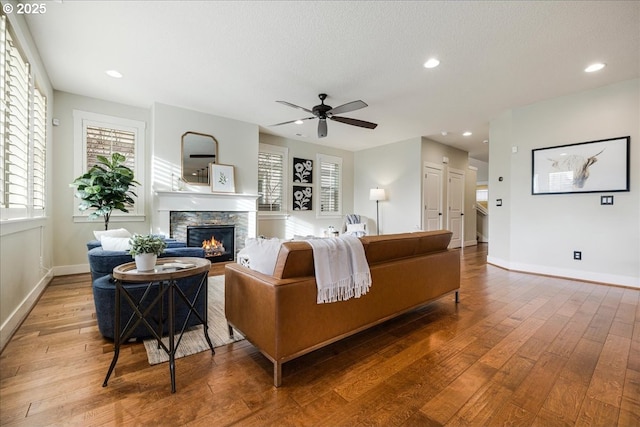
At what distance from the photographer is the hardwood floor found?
53.5 inches

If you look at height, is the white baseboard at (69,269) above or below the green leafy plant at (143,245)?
below

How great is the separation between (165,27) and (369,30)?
1918 millimetres

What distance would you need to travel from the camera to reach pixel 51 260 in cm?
386

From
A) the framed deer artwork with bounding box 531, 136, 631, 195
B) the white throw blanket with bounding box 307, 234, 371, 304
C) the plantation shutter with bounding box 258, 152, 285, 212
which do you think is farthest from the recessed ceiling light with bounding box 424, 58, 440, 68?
the plantation shutter with bounding box 258, 152, 285, 212

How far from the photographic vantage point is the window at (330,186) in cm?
710

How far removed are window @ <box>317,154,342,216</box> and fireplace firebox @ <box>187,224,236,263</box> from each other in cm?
257

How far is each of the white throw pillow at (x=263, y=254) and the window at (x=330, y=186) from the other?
5056 mm

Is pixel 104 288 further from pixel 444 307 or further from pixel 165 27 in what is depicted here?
pixel 444 307

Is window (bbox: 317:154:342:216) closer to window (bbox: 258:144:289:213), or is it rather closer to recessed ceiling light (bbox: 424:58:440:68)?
window (bbox: 258:144:289:213)

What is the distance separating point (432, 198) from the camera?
643cm

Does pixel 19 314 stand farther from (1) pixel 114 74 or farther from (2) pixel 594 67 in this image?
(2) pixel 594 67

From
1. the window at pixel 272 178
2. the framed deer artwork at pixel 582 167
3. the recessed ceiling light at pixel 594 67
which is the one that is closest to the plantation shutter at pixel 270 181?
the window at pixel 272 178

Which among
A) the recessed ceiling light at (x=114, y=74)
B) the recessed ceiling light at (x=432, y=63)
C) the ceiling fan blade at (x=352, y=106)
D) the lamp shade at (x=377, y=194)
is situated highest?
the recessed ceiling light at (x=114, y=74)

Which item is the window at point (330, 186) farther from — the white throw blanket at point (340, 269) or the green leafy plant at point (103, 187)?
the white throw blanket at point (340, 269)
